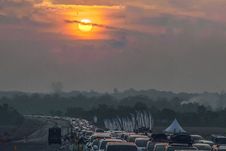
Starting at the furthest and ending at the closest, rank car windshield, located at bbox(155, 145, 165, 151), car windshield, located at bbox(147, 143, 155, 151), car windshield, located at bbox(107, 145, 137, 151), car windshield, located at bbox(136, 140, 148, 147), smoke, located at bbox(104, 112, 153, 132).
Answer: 1. smoke, located at bbox(104, 112, 153, 132)
2. car windshield, located at bbox(136, 140, 148, 147)
3. car windshield, located at bbox(147, 143, 155, 151)
4. car windshield, located at bbox(155, 145, 165, 151)
5. car windshield, located at bbox(107, 145, 137, 151)

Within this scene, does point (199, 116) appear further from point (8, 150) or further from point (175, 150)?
point (175, 150)

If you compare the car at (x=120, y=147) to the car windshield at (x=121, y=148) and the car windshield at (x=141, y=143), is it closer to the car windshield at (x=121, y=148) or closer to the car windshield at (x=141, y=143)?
the car windshield at (x=121, y=148)

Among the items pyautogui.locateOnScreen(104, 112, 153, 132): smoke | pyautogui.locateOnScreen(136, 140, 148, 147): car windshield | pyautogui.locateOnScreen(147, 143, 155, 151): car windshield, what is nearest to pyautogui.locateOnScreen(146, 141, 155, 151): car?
pyautogui.locateOnScreen(147, 143, 155, 151): car windshield

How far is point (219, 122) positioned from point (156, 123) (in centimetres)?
1153

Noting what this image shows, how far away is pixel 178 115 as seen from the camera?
145750 millimetres

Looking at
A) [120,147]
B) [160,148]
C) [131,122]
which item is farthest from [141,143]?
[131,122]

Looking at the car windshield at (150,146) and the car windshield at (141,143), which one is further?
the car windshield at (141,143)

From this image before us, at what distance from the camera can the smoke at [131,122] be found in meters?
112

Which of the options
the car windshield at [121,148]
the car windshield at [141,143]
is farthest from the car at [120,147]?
the car windshield at [141,143]

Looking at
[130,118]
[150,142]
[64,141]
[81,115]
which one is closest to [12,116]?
[81,115]

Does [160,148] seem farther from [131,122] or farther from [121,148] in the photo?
[131,122]

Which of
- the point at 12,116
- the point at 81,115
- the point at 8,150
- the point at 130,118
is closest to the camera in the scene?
the point at 8,150

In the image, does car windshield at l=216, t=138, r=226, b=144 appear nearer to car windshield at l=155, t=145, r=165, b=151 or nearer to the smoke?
car windshield at l=155, t=145, r=165, b=151

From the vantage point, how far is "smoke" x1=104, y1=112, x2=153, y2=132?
367ft
